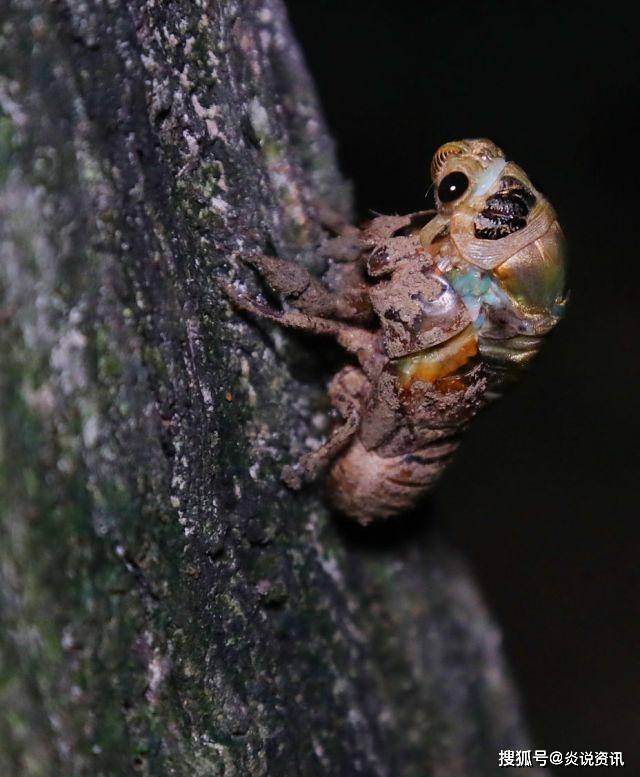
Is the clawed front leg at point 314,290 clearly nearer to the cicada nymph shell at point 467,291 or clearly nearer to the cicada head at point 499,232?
the cicada nymph shell at point 467,291

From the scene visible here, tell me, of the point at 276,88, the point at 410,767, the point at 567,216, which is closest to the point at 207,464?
the point at 276,88

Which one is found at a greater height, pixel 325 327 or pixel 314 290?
pixel 314 290

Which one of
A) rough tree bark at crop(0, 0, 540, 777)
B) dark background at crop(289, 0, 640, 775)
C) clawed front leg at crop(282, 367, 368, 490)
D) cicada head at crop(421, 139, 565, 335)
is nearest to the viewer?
rough tree bark at crop(0, 0, 540, 777)

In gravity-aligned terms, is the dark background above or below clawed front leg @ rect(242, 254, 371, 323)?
below

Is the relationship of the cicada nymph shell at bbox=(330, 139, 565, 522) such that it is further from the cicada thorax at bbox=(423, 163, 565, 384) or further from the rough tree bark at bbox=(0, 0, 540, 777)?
the rough tree bark at bbox=(0, 0, 540, 777)

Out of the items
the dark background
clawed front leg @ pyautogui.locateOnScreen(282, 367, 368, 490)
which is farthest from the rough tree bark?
the dark background

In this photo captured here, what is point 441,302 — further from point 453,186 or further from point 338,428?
point 338,428

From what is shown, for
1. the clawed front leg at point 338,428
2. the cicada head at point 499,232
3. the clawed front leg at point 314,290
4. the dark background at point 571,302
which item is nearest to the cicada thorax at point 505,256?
the cicada head at point 499,232

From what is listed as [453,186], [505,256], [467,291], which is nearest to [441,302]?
[467,291]
